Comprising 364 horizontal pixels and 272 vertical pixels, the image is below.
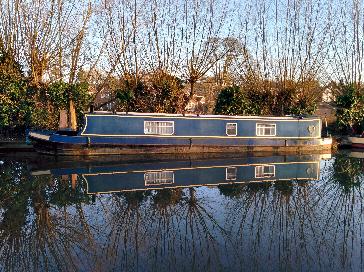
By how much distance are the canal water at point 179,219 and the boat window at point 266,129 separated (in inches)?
201

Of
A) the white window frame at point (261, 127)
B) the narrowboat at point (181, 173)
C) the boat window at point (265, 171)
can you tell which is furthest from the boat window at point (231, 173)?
the white window frame at point (261, 127)

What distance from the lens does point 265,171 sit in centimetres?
1338

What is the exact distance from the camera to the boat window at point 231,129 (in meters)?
18.1

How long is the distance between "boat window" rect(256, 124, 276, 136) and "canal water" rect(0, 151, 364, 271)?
5.10m

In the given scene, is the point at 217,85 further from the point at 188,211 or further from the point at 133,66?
the point at 188,211

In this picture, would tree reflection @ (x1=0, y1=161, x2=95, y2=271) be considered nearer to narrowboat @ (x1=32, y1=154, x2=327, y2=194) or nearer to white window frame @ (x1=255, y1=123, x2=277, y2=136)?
narrowboat @ (x1=32, y1=154, x2=327, y2=194)

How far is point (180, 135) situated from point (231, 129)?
260 centimetres

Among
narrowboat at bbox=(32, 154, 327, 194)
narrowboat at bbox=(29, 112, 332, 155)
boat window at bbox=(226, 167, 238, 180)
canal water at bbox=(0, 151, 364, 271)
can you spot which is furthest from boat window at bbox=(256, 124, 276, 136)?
boat window at bbox=(226, 167, 238, 180)

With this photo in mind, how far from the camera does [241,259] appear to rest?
563cm

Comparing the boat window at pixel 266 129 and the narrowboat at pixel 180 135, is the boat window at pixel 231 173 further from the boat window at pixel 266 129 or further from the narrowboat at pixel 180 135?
the boat window at pixel 266 129

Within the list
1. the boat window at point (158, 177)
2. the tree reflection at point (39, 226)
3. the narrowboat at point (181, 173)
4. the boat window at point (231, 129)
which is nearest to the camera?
the tree reflection at point (39, 226)

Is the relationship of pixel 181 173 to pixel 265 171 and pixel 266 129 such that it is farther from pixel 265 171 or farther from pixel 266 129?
pixel 266 129

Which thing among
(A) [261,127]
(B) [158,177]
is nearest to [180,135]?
(A) [261,127]

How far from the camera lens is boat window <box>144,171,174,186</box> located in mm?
11152
